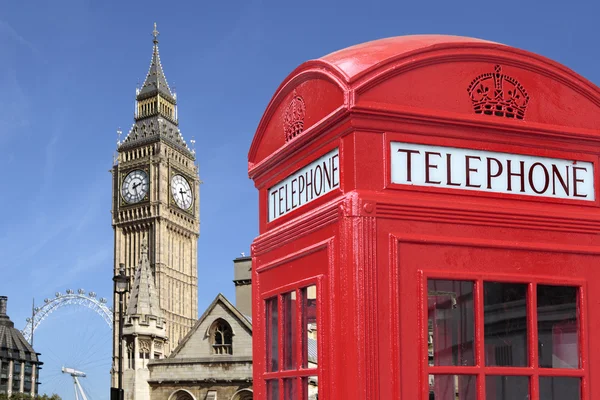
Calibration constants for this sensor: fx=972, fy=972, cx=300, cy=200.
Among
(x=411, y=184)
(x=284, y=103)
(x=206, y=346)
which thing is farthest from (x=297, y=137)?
(x=206, y=346)

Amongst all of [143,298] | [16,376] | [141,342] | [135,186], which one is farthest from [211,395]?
[16,376]

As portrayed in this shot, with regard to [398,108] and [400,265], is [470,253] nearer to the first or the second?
[400,265]

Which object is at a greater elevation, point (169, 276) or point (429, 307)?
point (169, 276)

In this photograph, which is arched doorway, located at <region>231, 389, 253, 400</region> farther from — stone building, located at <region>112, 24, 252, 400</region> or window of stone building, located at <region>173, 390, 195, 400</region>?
stone building, located at <region>112, 24, 252, 400</region>

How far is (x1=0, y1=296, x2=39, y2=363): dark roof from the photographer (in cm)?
11039

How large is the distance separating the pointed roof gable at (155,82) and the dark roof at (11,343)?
29805mm

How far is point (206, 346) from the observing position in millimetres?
33781

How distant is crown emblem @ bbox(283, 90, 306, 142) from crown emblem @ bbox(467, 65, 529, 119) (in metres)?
0.86

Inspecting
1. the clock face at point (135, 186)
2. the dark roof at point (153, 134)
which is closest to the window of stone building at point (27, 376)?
the clock face at point (135, 186)

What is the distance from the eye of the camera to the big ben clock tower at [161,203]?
323 ft

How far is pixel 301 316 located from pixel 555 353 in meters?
1.12

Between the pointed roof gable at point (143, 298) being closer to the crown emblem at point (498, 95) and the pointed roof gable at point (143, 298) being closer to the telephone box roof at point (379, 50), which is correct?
the telephone box roof at point (379, 50)

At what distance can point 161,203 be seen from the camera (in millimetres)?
98500

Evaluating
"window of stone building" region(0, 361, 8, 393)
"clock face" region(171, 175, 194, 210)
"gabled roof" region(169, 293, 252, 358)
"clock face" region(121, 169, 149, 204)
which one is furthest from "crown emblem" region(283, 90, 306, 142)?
"window of stone building" region(0, 361, 8, 393)
